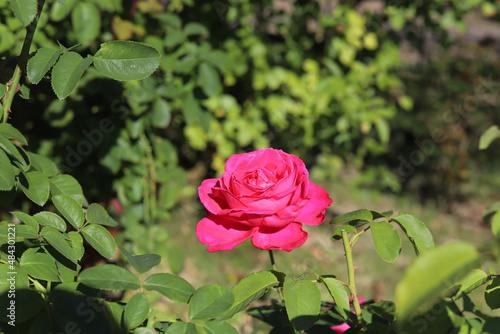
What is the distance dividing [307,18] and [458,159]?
2.29 metres

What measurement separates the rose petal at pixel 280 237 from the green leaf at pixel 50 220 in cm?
33

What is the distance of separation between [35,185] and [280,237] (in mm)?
453

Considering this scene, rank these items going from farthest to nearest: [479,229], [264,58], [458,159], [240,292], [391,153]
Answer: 1. [391,153]
2. [458,159]
3. [479,229]
4. [264,58]
5. [240,292]

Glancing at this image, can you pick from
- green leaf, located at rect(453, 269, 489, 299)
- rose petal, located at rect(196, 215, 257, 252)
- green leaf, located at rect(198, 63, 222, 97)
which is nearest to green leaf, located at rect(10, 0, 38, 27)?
rose petal, located at rect(196, 215, 257, 252)

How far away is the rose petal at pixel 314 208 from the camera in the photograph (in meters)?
0.84

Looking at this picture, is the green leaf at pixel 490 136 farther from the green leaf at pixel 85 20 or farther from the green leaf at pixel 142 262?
the green leaf at pixel 85 20

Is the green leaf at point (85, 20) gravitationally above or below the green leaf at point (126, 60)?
below

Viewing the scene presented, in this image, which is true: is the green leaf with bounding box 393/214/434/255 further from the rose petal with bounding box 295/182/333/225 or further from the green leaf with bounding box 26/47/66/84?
the green leaf with bounding box 26/47/66/84

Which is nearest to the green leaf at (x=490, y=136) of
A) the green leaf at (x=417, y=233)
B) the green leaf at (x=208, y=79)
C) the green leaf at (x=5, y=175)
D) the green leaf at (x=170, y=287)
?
the green leaf at (x=417, y=233)

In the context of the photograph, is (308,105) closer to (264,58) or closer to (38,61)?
(264,58)

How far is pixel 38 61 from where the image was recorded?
816 millimetres

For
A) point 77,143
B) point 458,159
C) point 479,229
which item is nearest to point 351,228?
point 77,143

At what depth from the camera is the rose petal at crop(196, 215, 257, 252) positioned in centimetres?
81

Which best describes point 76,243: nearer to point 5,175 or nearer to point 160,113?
point 5,175
